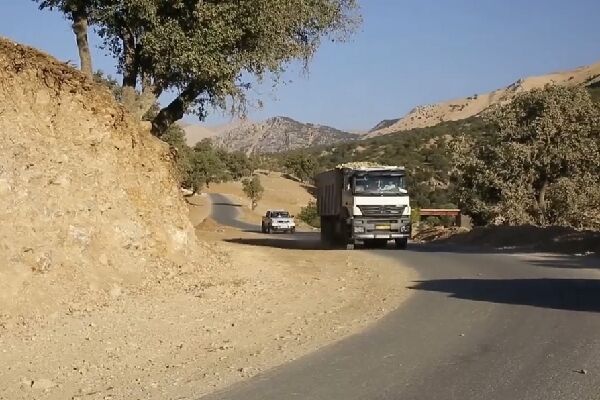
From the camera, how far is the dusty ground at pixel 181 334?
8.45 meters

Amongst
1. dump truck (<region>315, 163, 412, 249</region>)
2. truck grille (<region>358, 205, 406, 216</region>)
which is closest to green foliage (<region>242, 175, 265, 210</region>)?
dump truck (<region>315, 163, 412, 249</region>)

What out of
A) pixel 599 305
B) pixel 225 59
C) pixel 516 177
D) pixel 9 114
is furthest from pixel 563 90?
pixel 9 114

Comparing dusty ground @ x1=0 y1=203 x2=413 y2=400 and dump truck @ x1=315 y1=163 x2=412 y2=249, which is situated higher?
dump truck @ x1=315 y1=163 x2=412 y2=249

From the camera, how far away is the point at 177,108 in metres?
24.4

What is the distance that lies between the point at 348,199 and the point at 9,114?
1877 cm

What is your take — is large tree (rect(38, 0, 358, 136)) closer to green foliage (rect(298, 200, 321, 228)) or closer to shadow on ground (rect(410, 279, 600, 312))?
shadow on ground (rect(410, 279, 600, 312))

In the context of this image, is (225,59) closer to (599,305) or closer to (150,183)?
(150,183)

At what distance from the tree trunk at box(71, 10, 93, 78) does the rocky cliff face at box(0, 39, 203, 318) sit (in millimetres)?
3753

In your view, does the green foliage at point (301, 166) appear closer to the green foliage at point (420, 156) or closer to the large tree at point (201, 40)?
the green foliage at point (420, 156)

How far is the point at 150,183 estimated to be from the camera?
723 inches

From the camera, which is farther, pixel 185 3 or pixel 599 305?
pixel 185 3

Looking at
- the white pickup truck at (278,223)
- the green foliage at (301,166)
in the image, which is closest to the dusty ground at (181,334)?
the white pickup truck at (278,223)

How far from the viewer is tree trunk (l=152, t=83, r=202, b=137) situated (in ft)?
76.5

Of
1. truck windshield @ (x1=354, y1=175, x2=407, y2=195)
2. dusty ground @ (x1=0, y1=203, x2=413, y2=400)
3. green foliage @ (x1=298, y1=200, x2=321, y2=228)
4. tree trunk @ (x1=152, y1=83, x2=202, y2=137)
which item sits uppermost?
tree trunk @ (x1=152, y1=83, x2=202, y2=137)
